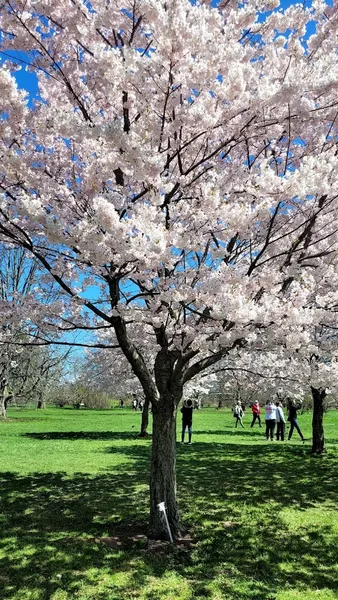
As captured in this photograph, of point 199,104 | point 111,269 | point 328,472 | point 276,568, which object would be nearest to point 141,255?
point 111,269

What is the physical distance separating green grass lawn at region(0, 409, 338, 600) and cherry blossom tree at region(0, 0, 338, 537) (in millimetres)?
889

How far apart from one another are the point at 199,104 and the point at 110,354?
16.4m

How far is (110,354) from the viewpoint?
2014 cm

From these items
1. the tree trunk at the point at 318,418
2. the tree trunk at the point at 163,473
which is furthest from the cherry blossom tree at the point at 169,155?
the tree trunk at the point at 318,418

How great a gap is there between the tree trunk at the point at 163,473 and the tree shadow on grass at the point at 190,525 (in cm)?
37

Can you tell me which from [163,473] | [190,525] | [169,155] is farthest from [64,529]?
[169,155]

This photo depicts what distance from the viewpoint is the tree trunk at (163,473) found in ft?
19.6

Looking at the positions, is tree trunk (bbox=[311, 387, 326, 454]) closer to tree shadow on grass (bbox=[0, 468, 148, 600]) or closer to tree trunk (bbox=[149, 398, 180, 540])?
tree shadow on grass (bbox=[0, 468, 148, 600])

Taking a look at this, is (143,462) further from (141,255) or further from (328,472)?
(141,255)

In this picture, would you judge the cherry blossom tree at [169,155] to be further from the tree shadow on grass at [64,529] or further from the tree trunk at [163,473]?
the tree shadow on grass at [64,529]

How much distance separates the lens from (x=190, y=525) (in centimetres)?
653

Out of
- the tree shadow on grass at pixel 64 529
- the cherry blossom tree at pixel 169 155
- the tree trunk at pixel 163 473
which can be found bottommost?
the tree shadow on grass at pixel 64 529

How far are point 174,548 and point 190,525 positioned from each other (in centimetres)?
98

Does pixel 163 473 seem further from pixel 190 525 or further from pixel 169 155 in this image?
pixel 169 155
